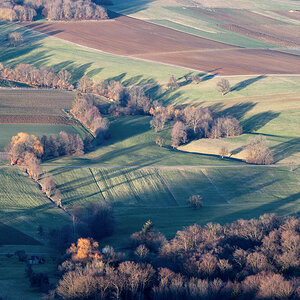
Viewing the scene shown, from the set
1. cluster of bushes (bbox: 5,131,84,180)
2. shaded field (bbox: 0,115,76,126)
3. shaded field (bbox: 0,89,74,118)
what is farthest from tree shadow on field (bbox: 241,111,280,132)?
shaded field (bbox: 0,89,74,118)

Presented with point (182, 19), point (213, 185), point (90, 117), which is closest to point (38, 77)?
point (90, 117)

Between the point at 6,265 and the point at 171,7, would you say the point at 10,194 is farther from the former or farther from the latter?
the point at 171,7

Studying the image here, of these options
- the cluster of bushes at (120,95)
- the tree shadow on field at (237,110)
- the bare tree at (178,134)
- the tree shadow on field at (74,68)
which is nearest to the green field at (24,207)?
the bare tree at (178,134)

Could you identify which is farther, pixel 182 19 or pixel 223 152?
pixel 182 19

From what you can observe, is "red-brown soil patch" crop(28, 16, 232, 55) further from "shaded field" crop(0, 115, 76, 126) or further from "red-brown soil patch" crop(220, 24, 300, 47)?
"shaded field" crop(0, 115, 76, 126)

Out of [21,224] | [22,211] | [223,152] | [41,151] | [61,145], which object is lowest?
[21,224]

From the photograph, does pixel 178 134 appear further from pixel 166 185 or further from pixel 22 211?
pixel 22 211

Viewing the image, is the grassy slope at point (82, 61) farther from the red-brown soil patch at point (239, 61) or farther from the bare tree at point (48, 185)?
the bare tree at point (48, 185)

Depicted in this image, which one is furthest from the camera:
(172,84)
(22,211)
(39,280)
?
(172,84)
